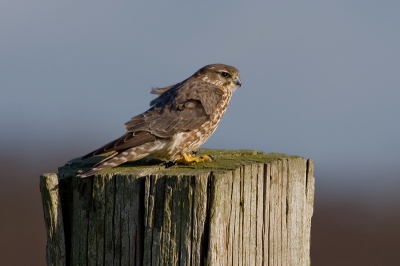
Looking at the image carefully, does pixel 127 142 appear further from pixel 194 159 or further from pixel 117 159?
pixel 194 159

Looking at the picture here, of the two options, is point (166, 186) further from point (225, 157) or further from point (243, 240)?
point (225, 157)

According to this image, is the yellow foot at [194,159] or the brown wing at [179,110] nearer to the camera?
the yellow foot at [194,159]

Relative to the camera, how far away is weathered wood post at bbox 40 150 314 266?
10.0 ft

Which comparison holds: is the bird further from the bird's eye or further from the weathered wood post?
the weathered wood post

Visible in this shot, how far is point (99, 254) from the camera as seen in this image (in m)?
3.25

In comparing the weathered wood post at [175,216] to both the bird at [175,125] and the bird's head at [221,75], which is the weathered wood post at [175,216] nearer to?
the bird at [175,125]

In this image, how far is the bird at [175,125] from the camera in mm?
4426

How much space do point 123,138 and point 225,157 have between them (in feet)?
2.76

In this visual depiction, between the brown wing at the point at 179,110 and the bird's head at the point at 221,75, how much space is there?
484mm

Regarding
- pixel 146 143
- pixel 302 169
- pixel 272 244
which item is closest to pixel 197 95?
pixel 146 143

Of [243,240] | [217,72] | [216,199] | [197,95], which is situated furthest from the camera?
[217,72]

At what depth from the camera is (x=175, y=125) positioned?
5.02m

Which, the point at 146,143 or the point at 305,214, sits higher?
the point at 146,143

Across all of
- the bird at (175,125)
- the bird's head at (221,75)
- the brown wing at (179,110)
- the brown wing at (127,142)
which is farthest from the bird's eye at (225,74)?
the brown wing at (127,142)
